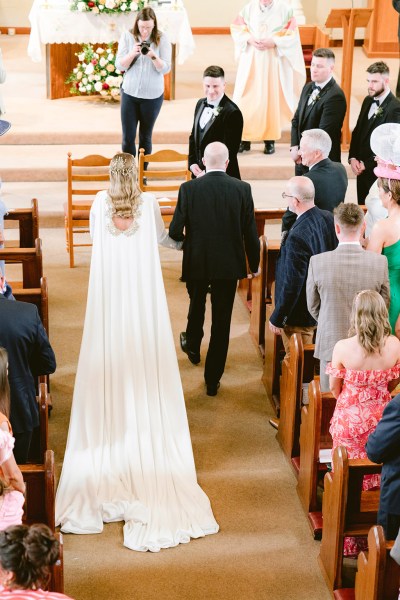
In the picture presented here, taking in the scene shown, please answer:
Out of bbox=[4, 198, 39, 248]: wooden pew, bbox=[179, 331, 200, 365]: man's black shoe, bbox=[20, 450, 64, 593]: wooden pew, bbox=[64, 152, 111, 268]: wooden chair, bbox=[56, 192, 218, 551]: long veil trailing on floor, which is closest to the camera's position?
bbox=[20, 450, 64, 593]: wooden pew

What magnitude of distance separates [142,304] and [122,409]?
2.03 feet

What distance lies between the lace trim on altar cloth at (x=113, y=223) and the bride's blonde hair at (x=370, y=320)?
1.54 metres

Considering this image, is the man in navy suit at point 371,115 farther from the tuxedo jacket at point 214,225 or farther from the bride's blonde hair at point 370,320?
the bride's blonde hair at point 370,320

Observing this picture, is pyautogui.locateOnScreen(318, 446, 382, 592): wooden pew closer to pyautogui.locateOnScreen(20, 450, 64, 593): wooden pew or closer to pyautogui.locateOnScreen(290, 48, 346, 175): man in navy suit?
pyautogui.locateOnScreen(20, 450, 64, 593): wooden pew

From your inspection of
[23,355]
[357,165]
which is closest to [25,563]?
[23,355]

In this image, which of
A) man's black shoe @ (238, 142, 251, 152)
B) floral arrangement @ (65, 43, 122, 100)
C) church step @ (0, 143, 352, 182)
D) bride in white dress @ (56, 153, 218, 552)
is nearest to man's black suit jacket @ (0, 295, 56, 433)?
bride in white dress @ (56, 153, 218, 552)

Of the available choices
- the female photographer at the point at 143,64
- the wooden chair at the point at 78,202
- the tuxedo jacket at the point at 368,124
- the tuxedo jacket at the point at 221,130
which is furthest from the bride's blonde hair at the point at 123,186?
the female photographer at the point at 143,64

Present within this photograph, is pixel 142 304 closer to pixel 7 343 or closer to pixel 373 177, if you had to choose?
pixel 7 343

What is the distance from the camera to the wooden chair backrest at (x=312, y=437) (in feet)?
17.0

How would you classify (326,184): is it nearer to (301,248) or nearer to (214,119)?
(301,248)

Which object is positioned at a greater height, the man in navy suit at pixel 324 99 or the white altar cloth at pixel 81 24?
the white altar cloth at pixel 81 24

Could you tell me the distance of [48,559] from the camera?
303 cm

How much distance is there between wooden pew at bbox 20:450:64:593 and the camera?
4.27 metres

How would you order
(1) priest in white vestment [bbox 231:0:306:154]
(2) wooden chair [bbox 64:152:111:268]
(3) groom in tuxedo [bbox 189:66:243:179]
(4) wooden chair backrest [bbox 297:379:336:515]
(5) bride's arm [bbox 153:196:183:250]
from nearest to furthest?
(4) wooden chair backrest [bbox 297:379:336:515] → (5) bride's arm [bbox 153:196:183:250] → (3) groom in tuxedo [bbox 189:66:243:179] → (2) wooden chair [bbox 64:152:111:268] → (1) priest in white vestment [bbox 231:0:306:154]
